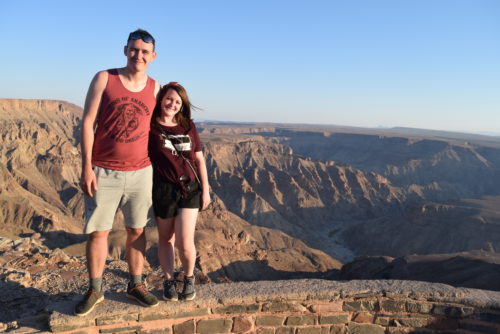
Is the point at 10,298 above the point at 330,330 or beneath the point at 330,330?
beneath

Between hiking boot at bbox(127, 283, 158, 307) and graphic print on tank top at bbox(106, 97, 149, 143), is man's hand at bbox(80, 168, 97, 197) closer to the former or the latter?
graphic print on tank top at bbox(106, 97, 149, 143)

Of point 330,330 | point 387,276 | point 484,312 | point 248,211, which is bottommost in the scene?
point 248,211

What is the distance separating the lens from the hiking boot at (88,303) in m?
3.69

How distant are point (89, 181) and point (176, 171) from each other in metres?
0.83

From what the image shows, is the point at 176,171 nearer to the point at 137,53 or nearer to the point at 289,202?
the point at 137,53

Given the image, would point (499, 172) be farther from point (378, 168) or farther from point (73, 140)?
point (73, 140)

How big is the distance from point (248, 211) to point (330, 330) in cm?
5256

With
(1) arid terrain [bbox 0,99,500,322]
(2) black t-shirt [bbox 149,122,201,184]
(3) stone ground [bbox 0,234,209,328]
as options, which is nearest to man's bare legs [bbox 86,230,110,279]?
(3) stone ground [bbox 0,234,209,328]

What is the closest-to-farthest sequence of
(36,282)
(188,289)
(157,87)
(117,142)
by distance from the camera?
(117,142)
(157,87)
(188,289)
(36,282)

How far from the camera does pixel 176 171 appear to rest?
372 centimetres

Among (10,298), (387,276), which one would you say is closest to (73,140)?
(387,276)

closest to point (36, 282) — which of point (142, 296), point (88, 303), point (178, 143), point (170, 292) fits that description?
point (88, 303)

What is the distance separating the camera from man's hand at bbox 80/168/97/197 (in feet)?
11.0

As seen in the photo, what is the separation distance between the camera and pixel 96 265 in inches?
147
